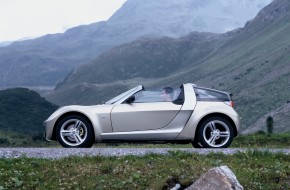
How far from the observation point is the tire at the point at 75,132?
13055 millimetres

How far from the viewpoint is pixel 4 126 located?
16450cm

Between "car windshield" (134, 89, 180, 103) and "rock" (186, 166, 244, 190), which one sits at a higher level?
"car windshield" (134, 89, 180, 103)

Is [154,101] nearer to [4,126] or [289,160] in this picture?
[289,160]

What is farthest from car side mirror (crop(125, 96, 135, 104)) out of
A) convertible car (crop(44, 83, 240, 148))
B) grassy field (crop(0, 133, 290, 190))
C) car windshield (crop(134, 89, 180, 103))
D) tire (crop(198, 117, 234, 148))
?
grassy field (crop(0, 133, 290, 190))

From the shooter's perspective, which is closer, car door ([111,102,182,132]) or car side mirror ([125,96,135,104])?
car door ([111,102,182,132])

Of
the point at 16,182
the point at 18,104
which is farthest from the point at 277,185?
the point at 18,104

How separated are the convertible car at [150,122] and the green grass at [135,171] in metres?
2.76

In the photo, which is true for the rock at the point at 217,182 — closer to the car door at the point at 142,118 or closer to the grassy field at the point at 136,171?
the grassy field at the point at 136,171

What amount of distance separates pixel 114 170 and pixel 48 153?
2516 millimetres

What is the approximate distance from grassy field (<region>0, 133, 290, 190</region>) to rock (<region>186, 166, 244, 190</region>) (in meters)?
0.54

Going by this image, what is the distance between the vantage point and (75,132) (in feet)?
43.2

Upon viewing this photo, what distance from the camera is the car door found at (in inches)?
510

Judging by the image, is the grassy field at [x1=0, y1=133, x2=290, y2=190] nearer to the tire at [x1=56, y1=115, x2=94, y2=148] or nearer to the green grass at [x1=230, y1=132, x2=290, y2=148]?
the tire at [x1=56, y1=115, x2=94, y2=148]

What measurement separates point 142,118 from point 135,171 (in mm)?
3889
